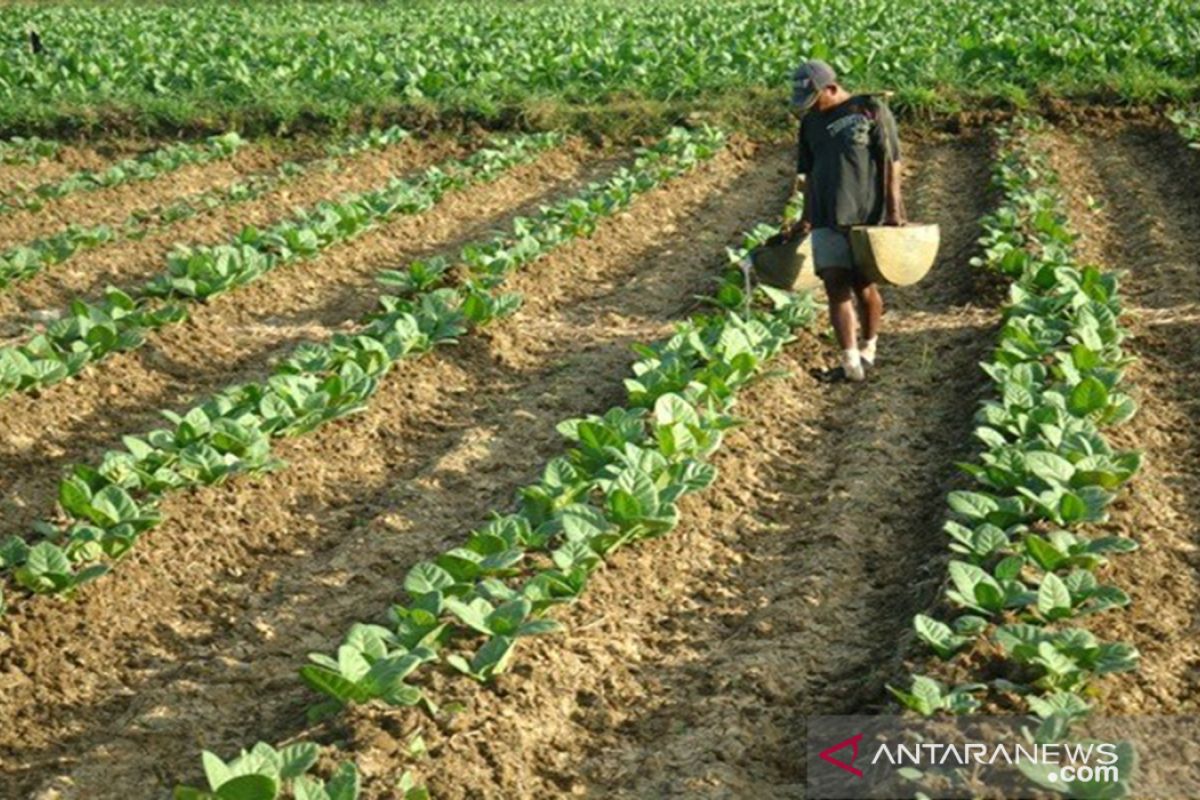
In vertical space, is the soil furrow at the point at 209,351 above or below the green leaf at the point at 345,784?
below

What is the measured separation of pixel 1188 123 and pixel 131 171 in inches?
366

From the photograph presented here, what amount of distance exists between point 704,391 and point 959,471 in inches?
47.1

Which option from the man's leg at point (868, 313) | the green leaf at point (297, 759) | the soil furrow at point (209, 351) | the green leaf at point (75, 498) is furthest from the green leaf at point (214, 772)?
the man's leg at point (868, 313)

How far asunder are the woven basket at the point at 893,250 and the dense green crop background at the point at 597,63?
909cm

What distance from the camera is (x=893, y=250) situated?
821 centimetres

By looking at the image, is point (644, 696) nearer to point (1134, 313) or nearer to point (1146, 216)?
point (1134, 313)

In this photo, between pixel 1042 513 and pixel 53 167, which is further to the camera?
pixel 53 167

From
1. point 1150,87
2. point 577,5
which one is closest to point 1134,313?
point 1150,87

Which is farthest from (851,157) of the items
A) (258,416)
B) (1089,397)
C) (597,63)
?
(597,63)

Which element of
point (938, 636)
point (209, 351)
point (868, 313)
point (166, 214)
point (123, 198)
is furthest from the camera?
point (123, 198)

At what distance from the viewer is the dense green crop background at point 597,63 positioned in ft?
58.7

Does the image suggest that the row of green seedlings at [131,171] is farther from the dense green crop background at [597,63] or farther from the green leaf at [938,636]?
the green leaf at [938,636]

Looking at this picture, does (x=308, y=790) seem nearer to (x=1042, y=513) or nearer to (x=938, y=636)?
(x=938, y=636)

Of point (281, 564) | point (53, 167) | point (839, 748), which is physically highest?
point (839, 748)
